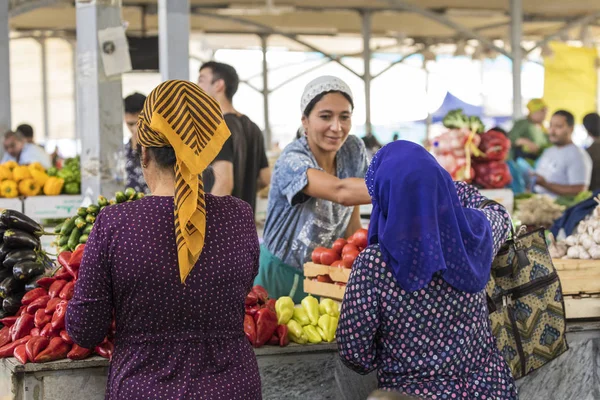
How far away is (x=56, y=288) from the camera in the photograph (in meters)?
3.30

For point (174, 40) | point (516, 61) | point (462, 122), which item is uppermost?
point (516, 61)

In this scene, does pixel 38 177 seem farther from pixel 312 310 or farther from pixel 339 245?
pixel 312 310

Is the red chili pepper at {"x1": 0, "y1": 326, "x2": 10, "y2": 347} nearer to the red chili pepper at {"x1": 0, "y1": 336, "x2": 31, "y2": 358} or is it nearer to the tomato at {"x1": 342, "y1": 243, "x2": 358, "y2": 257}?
the red chili pepper at {"x1": 0, "y1": 336, "x2": 31, "y2": 358}

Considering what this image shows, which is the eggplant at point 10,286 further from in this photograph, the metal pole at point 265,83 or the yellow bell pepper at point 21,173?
Result: the metal pole at point 265,83

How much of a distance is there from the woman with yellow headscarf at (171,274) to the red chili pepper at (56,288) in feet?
2.32

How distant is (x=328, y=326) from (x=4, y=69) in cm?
753

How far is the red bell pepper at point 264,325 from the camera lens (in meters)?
3.26

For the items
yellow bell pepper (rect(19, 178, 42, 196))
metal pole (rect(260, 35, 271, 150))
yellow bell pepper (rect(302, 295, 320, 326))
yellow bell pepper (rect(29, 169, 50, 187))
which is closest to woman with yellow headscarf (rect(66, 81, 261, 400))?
yellow bell pepper (rect(302, 295, 320, 326))

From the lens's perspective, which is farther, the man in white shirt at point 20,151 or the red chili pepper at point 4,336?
the man in white shirt at point 20,151

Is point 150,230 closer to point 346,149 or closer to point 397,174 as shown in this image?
point 397,174

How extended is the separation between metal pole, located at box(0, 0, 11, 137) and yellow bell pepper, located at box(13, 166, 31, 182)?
2171 millimetres

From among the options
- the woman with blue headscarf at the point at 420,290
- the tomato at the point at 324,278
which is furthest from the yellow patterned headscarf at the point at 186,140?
the tomato at the point at 324,278

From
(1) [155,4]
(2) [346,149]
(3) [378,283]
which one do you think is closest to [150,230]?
(3) [378,283]

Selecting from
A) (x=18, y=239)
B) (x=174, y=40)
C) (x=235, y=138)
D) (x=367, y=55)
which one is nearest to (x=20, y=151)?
(x=174, y=40)
